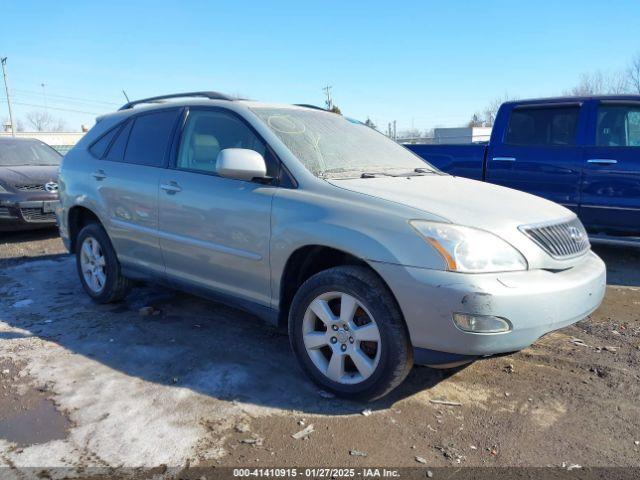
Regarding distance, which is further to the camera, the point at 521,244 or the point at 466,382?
the point at 466,382

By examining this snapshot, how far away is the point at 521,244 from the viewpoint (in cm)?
282

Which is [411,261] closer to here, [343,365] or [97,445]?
[343,365]

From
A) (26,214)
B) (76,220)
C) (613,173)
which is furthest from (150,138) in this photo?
(613,173)

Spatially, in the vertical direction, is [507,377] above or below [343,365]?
below

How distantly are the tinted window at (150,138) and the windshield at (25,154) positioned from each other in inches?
208

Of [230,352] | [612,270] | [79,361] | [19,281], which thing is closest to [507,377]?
[230,352]

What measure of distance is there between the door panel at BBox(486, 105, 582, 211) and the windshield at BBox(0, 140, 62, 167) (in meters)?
7.42

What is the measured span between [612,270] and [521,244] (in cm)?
383

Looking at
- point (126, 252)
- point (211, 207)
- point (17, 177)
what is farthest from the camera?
point (17, 177)

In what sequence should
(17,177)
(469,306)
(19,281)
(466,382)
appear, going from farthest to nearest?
1. (17,177)
2. (19,281)
3. (466,382)
4. (469,306)

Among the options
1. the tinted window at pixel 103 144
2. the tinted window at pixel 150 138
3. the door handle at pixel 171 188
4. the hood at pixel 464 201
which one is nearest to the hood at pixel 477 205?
the hood at pixel 464 201

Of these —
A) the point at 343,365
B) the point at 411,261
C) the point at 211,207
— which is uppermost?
the point at 211,207

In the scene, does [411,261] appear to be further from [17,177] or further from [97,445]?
[17,177]

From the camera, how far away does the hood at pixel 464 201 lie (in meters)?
2.88
